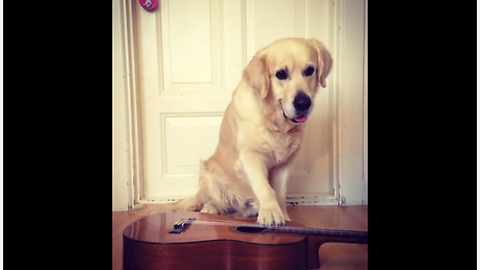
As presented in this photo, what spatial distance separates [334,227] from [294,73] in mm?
346

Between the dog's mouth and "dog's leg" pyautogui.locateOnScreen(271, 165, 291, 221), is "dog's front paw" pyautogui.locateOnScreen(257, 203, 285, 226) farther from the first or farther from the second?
the dog's mouth

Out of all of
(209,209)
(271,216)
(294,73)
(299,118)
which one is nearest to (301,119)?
(299,118)

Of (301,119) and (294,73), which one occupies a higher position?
(294,73)

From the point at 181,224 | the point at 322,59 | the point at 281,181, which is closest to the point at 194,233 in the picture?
the point at 181,224

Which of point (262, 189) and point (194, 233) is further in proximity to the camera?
point (262, 189)

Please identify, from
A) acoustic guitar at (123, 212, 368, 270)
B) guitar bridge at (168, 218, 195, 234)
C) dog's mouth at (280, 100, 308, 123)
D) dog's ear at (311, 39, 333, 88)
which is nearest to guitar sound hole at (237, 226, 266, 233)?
acoustic guitar at (123, 212, 368, 270)

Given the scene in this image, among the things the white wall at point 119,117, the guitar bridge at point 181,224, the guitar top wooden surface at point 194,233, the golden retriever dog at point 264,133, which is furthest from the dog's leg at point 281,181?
the white wall at point 119,117

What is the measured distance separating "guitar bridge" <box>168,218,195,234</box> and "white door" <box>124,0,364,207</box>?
0.27 ft

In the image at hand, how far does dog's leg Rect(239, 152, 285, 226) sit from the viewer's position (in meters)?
0.74

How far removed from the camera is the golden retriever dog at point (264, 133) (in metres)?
0.74

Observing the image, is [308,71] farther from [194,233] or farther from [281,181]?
[194,233]

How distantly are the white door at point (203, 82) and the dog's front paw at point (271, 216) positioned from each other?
0.10 m

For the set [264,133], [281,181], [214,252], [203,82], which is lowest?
[214,252]

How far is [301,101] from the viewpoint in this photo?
0.73m
